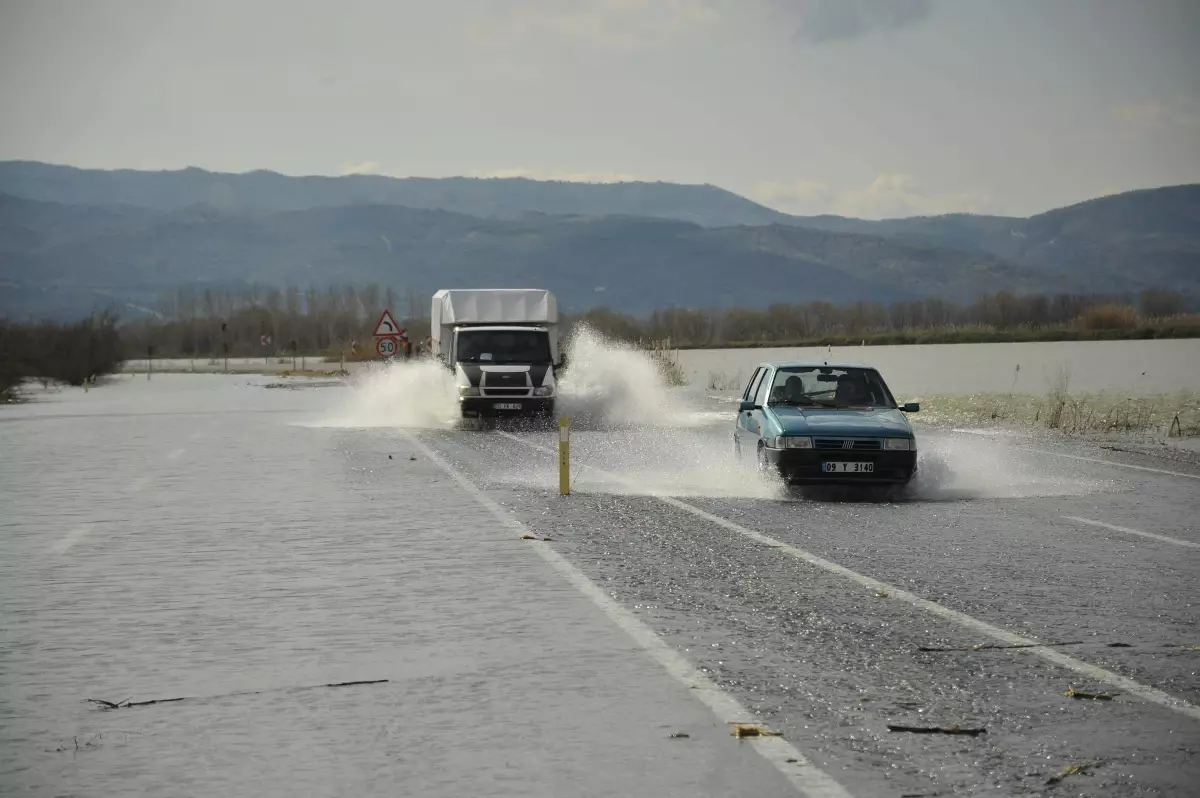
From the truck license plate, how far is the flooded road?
1.22ft

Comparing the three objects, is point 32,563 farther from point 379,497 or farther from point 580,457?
point 580,457

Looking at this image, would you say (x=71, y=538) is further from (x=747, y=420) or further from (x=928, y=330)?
(x=928, y=330)

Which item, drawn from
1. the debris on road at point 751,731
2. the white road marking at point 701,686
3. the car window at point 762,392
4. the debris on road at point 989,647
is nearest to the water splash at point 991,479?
the car window at point 762,392

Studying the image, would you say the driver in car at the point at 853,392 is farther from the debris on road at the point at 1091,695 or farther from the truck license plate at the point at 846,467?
the debris on road at the point at 1091,695

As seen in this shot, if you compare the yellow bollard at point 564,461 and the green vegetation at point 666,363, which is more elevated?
the green vegetation at point 666,363

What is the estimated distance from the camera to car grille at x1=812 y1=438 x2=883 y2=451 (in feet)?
59.1

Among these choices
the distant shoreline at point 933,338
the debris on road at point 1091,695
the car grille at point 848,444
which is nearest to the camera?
the debris on road at point 1091,695

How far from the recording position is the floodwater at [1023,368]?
55.7 meters

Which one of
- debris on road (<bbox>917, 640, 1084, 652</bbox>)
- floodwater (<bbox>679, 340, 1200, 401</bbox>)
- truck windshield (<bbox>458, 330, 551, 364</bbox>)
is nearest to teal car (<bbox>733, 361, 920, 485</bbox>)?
debris on road (<bbox>917, 640, 1084, 652</bbox>)

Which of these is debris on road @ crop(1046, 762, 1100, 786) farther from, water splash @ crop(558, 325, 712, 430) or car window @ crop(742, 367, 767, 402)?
water splash @ crop(558, 325, 712, 430)

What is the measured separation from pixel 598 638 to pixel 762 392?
1094 centimetres

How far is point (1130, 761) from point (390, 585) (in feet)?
20.8

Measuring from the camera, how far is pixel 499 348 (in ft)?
117

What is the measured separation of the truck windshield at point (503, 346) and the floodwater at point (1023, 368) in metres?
6.58
